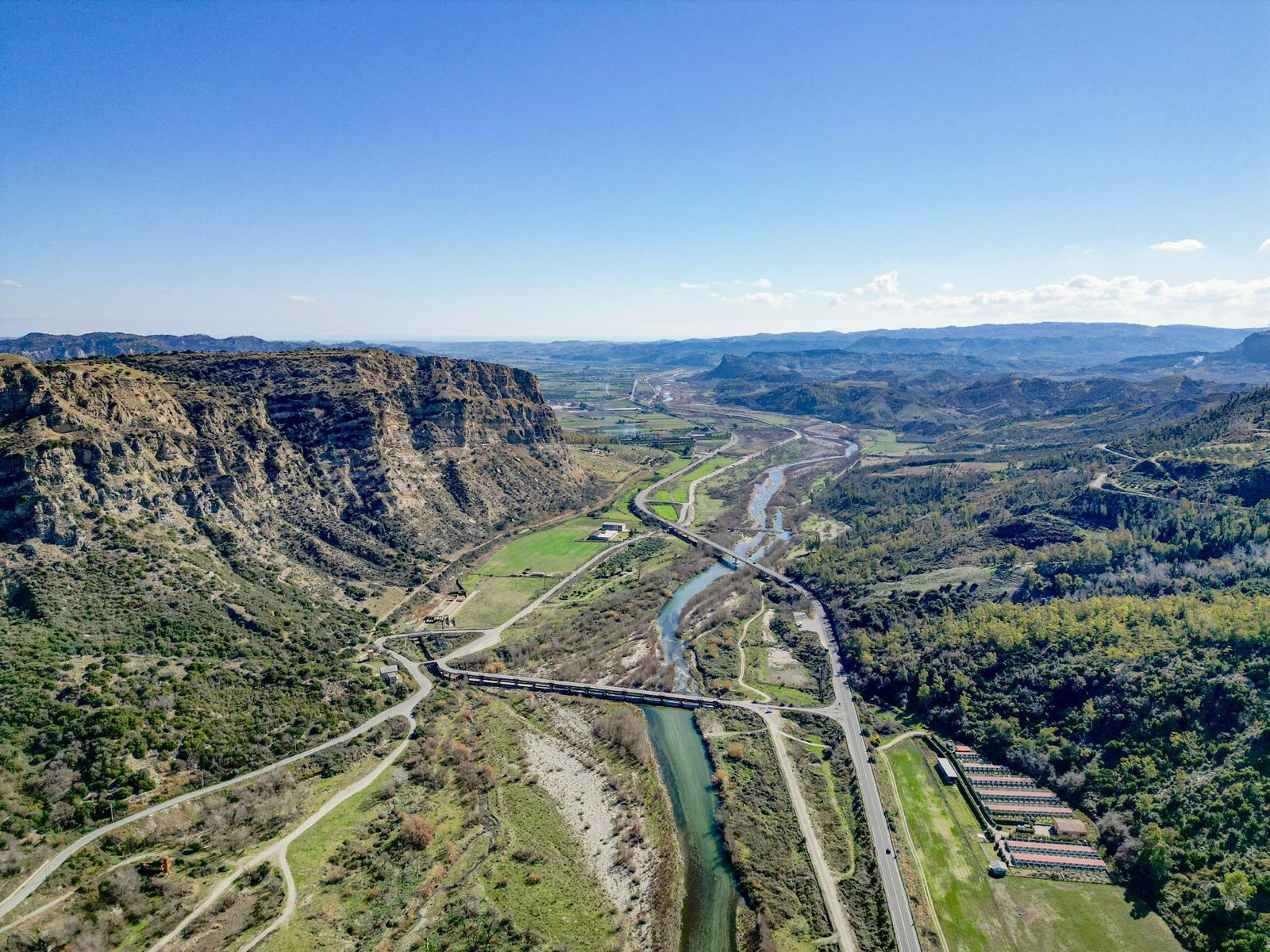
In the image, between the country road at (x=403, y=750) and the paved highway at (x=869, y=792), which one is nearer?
the country road at (x=403, y=750)

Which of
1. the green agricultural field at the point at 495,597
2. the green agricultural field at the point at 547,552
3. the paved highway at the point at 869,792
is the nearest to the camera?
the paved highway at the point at 869,792

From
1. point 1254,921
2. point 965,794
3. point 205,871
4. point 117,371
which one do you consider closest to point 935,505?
point 965,794

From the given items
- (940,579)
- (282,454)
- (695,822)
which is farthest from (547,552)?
(695,822)

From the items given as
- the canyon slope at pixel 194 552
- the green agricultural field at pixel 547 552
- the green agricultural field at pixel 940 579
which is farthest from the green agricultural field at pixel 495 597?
the green agricultural field at pixel 940 579

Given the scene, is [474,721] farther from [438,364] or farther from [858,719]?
[438,364]

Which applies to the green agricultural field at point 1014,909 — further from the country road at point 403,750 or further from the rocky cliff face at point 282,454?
the rocky cliff face at point 282,454

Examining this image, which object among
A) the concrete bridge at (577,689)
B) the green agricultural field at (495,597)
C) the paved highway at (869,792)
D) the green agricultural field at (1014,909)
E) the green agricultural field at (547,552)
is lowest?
the green agricultural field at (1014,909)

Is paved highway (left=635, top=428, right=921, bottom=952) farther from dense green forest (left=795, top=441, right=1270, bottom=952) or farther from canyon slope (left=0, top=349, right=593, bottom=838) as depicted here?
canyon slope (left=0, top=349, right=593, bottom=838)

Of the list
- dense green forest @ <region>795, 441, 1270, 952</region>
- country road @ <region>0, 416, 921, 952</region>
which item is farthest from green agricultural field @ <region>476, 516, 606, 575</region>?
dense green forest @ <region>795, 441, 1270, 952</region>
